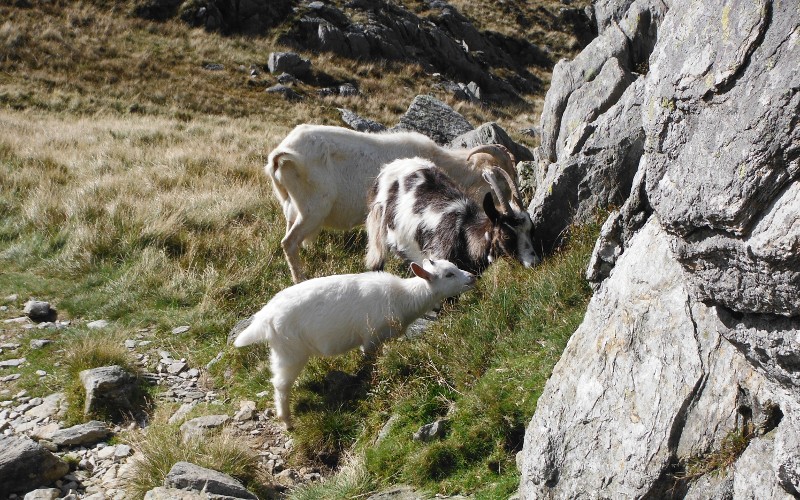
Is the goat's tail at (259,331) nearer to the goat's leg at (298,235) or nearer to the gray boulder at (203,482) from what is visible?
the gray boulder at (203,482)

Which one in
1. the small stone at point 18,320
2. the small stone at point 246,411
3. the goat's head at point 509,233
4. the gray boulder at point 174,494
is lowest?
the small stone at point 18,320

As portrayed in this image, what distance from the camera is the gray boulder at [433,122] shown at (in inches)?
618

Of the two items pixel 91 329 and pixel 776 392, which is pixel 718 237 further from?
pixel 91 329

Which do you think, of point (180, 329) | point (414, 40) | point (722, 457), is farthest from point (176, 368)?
point (414, 40)

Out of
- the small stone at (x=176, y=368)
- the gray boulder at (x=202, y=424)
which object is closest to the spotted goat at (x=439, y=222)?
the small stone at (x=176, y=368)

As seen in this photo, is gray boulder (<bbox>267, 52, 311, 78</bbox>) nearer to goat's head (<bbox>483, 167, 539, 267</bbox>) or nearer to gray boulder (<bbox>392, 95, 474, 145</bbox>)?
gray boulder (<bbox>392, 95, 474, 145</bbox>)

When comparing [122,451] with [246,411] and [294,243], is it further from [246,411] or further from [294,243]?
[294,243]

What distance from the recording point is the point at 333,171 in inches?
379

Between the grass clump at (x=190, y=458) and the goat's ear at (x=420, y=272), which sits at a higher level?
the goat's ear at (x=420, y=272)

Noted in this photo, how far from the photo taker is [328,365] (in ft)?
23.3

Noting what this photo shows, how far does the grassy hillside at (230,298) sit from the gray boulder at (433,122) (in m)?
3.47

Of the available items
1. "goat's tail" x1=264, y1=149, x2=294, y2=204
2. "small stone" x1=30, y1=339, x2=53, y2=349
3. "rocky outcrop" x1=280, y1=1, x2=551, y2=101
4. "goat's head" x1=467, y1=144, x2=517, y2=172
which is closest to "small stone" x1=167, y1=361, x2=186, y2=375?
"small stone" x1=30, y1=339, x2=53, y2=349

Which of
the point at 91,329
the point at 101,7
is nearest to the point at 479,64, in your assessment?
the point at 101,7

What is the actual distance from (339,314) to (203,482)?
2.05 m
